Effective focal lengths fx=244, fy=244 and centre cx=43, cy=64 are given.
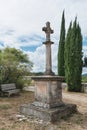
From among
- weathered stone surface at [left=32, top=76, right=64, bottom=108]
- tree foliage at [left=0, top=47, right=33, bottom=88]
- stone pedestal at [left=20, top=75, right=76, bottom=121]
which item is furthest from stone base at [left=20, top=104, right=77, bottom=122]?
tree foliage at [left=0, top=47, right=33, bottom=88]

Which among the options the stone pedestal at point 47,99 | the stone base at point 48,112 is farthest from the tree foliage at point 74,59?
the stone pedestal at point 47,99

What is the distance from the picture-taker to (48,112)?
762cm

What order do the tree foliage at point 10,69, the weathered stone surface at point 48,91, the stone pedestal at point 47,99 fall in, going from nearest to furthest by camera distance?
the stone pedestal at point 47,99 < the weathered stone surface at point 48,91 < the tree foliage at point 10,69

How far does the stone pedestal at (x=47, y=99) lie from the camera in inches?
316

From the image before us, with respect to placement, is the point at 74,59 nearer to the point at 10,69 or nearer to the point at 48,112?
the point at 10,69

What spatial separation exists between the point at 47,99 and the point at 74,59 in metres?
10.3

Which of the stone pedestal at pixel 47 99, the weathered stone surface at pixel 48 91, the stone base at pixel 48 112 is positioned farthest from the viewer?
the weathered stone surface at pixel 48 91

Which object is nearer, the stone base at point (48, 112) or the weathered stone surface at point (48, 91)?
the stone base at point (48, 112)

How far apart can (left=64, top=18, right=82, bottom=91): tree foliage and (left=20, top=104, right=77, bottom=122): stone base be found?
911 centimetres

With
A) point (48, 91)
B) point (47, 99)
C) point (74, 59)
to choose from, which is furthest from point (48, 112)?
point (74, 59)

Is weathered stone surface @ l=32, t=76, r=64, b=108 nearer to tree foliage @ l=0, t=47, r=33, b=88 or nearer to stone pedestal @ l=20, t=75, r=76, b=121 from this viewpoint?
stone pedestal @ l=20, t=75, r=76, b=121

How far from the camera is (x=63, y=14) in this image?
2214cm

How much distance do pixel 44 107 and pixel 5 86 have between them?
18.5ft

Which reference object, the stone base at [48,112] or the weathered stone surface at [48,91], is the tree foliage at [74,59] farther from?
the weathered stone surface at [48,91]
